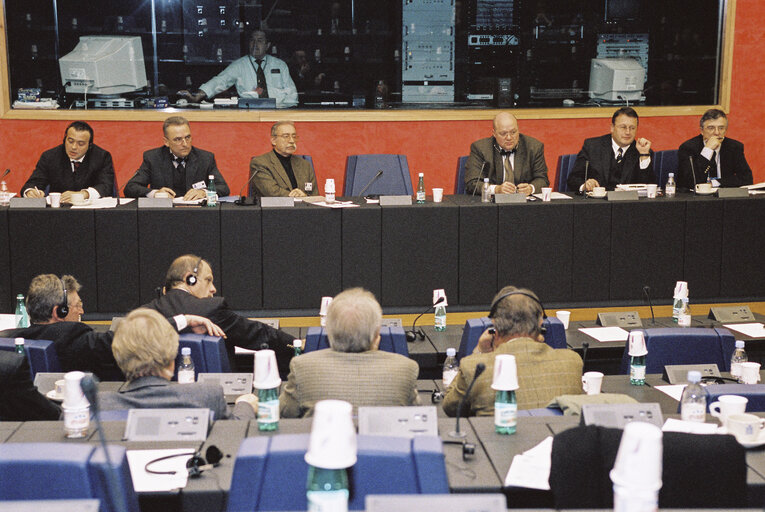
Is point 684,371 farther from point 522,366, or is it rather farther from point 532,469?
point 532,469

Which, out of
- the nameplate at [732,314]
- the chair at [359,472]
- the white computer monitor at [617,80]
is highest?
the white computer monitor at [617,80]

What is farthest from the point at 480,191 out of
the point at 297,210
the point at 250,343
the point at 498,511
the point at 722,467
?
the point at 498,511

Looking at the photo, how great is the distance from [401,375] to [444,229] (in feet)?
8.81

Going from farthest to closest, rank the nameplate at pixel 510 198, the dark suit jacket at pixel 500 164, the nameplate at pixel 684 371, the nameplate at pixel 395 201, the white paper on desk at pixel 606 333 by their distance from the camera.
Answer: the dark suit jacket at pixel 500 164 → the nameplate at pixel 510 198 → the nameplate at pixel 395 201 → the white paper on desk at pixel 606 333 → the nameplate at pixel 684 371

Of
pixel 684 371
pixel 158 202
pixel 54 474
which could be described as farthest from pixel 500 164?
pixel 54 474

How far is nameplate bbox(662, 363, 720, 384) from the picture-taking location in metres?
3.11

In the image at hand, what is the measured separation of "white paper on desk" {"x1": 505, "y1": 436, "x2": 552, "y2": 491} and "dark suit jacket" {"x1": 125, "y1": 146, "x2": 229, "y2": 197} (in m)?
3.92

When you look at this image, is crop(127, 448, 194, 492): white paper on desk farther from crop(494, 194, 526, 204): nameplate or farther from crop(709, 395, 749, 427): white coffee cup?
crop(494, 194, 526, 204): nameplate

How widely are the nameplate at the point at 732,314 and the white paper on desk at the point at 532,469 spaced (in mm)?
2339

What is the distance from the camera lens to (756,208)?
532cm

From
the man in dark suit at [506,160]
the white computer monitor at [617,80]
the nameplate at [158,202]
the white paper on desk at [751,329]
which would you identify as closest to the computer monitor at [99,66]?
the nameplate at [158,202]

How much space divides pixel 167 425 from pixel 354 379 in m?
0.53

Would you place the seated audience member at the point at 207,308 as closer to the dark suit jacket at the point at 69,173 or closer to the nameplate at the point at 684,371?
the nameplate at the point at 684,371

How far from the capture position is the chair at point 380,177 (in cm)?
598
